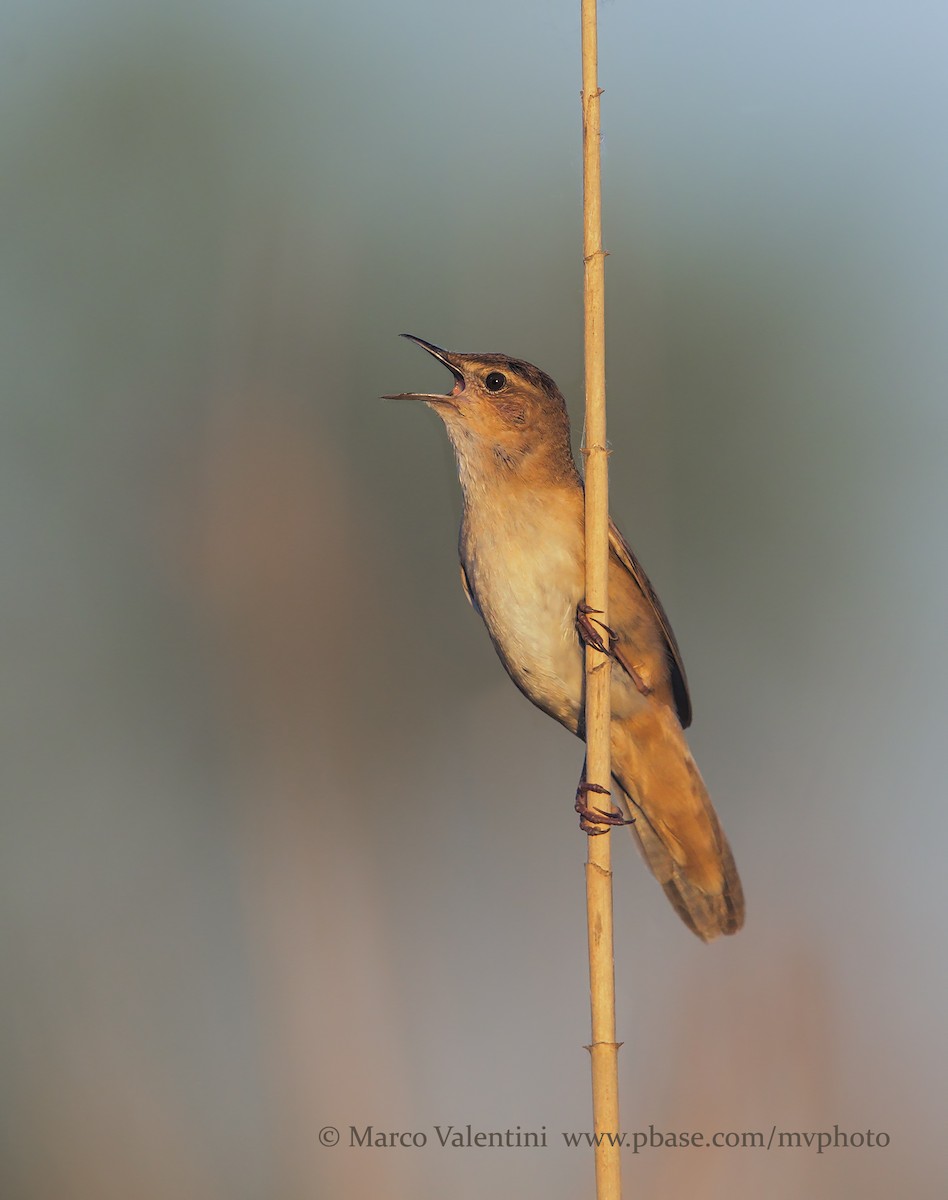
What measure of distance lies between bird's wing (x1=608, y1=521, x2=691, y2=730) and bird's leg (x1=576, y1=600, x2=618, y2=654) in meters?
0.36

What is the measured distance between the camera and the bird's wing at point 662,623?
3.51 meters

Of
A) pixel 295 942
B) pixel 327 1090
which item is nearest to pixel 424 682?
pixel 295 942

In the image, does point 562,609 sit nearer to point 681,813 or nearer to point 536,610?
point 536,610

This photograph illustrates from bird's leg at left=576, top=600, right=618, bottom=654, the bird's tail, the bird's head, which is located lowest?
the bird's tail

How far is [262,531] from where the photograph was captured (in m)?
4.60

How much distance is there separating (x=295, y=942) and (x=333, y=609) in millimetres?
1420

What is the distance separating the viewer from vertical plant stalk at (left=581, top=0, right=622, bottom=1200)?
2.16 meters

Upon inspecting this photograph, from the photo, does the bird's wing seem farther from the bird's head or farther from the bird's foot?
the bird's foot

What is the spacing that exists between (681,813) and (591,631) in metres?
1.11

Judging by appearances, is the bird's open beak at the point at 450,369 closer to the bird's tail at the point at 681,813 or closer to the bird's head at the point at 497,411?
the bird's head at the point at 497,411

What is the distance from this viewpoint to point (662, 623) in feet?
11.9

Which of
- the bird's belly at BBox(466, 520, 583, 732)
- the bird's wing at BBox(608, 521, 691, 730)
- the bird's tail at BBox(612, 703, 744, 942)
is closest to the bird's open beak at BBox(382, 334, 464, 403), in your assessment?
the bird's belly at BBox(466, 520, 583, 732)

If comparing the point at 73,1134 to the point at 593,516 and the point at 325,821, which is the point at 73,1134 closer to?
the point at 325,821

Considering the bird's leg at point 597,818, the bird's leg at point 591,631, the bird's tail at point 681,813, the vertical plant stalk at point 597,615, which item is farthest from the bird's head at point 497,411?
the bird's leg at point 597,818
